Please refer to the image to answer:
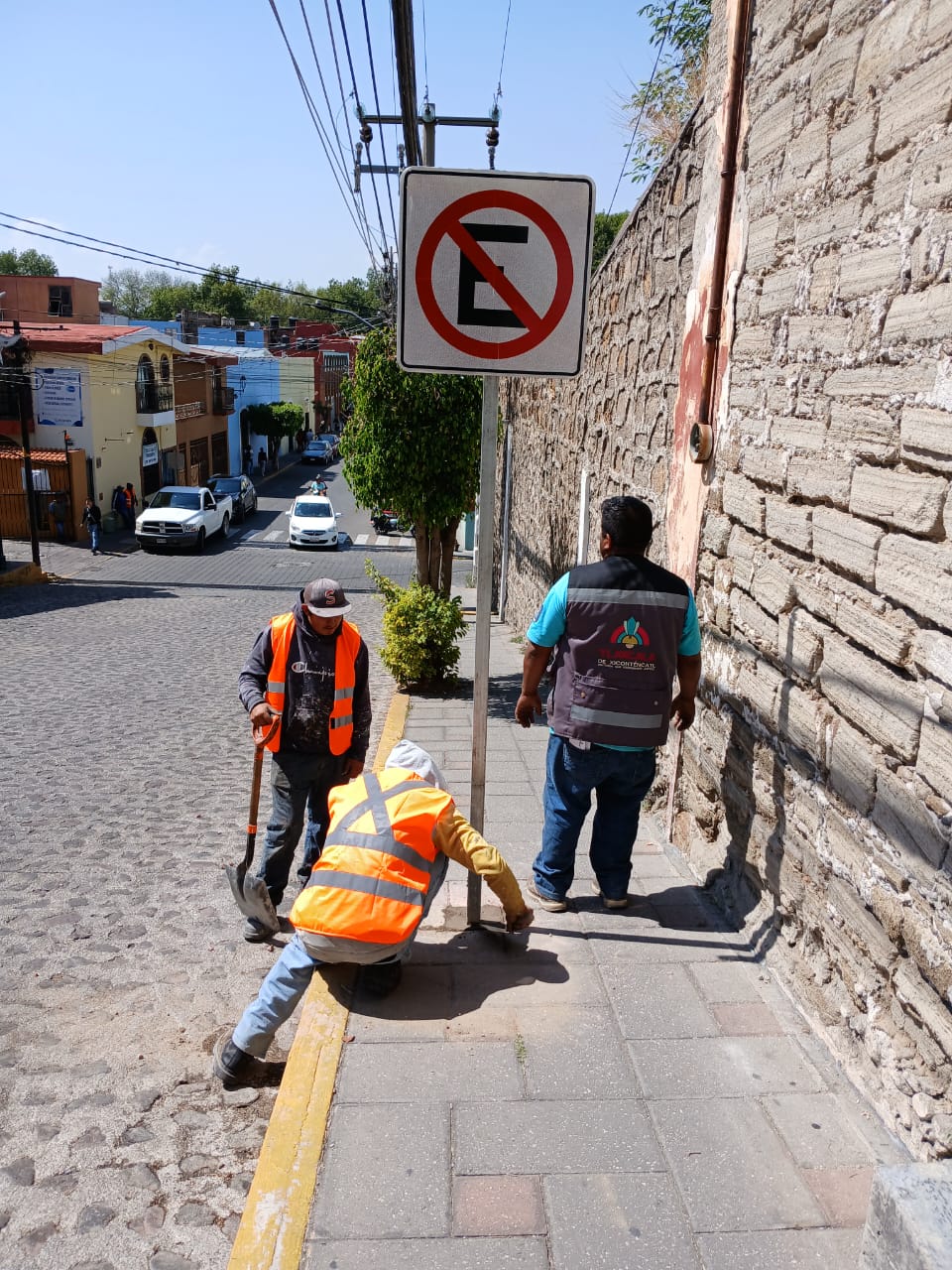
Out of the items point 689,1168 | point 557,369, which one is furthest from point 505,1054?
point 557,369

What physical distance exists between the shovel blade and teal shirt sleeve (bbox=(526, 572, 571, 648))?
179 cm

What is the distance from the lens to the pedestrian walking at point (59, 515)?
91.0 feet

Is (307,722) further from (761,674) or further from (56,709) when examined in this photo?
(56,709)

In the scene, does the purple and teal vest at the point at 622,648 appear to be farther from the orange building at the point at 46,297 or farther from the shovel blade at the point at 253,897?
the orange building at the point at 46,297

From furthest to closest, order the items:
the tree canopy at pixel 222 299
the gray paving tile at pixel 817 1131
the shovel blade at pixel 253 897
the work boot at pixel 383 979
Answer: the tree canopy at pixel 222 299 → the shovel blade at pixel 253 897 → the work boot at pixel 383 979 → the gray paving tile at pixel 817 1131

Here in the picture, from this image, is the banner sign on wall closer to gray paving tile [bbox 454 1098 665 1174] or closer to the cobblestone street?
the cobblestone street

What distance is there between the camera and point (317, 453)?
56.6 m

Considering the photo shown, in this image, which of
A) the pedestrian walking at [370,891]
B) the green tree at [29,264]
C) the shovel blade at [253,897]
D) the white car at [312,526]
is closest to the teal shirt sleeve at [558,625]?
the pedestrian walking at [370,891]

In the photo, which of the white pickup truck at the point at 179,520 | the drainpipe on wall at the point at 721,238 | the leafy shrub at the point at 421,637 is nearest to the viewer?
the drainpipe on wall at the point at 721,238

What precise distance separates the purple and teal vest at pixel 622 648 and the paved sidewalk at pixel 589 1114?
2.80 ft

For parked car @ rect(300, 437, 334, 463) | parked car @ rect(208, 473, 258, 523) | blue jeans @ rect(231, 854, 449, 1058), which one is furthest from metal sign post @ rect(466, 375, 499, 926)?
parked car @ rect(300, 437, 334, 463)

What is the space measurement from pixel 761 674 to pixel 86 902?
3726mm

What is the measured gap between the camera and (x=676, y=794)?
4.84 m

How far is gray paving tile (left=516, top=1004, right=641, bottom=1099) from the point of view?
9.98 ft
